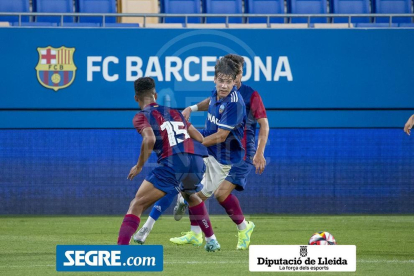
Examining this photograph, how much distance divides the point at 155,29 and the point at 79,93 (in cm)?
168

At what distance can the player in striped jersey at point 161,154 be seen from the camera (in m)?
7.57

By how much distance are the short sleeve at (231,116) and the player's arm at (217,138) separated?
5 centimetres

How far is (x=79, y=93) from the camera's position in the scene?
46.1 ft

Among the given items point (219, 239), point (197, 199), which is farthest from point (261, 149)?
point (219, 239)

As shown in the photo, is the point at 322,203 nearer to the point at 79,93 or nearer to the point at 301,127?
the point at 301,127

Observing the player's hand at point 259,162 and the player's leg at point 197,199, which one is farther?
the player's hand at point 259,162

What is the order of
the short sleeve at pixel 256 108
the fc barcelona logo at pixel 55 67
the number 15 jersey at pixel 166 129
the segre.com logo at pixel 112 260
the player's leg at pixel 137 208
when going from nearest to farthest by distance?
the segre.com logo at pixel 112 260 → the player's leg at pixel 137 208 → the number 15 jersey at pixel 166 129 → the short sleeve at pixel 256 108 → the fc barcelona logo at pixel 55 67

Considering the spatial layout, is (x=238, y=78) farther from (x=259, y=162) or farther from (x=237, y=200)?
(x=237, y=200)

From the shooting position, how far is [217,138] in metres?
8.58

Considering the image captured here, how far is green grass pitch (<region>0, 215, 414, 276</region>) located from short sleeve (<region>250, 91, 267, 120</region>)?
4.81ft

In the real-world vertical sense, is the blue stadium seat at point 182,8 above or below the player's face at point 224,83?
above

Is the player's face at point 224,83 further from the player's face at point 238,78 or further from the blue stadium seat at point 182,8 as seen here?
the blue stadium seat at point 182,8

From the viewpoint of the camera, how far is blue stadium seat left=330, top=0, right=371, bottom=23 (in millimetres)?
15633

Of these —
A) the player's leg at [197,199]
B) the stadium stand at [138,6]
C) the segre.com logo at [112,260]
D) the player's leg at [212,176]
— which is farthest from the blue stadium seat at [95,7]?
the segre.com logo at [112,260]
